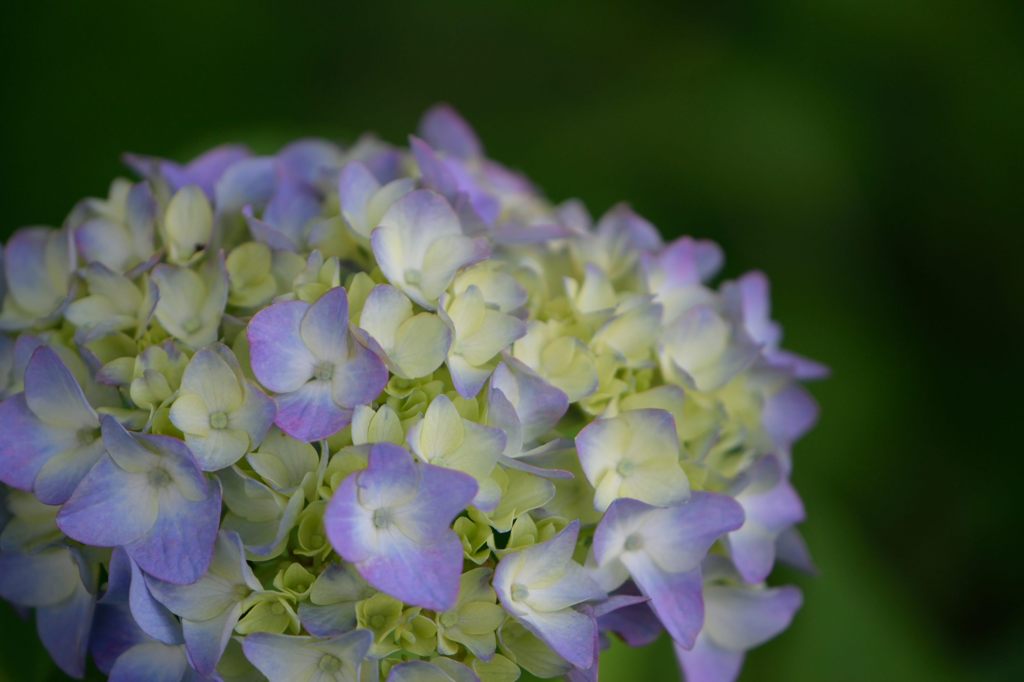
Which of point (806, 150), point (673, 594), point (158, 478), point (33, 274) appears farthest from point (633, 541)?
point (806, 150)

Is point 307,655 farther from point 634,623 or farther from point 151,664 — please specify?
point 634,623

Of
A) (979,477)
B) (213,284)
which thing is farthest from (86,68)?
(979,477)

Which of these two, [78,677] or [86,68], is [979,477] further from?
[86,68]

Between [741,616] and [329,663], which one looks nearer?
[329,663]

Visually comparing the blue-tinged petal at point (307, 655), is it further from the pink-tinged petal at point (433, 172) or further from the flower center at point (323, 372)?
the pink-tinged petal at point (433, 172)

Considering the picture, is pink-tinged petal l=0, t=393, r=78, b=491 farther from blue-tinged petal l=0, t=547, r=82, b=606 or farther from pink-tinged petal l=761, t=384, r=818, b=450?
pink-tinged petal l=761, t=384, r=818, b=450
